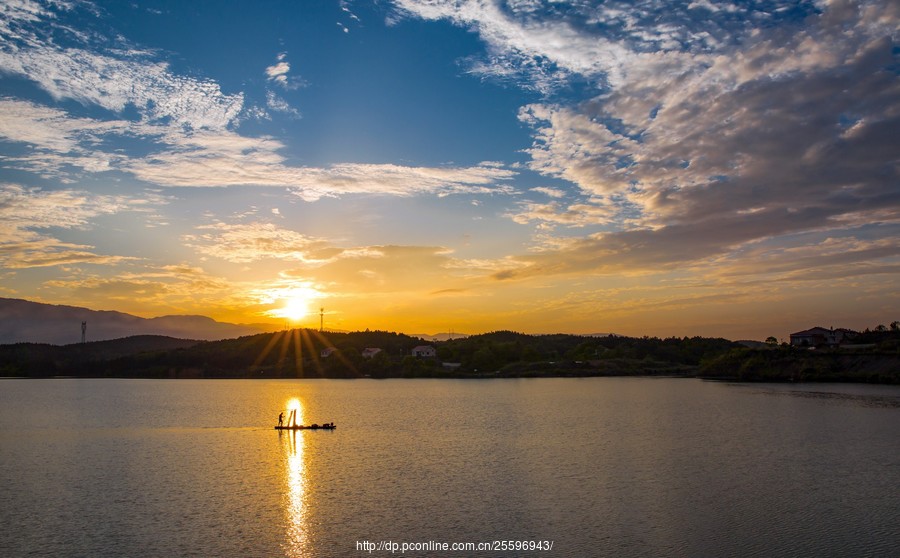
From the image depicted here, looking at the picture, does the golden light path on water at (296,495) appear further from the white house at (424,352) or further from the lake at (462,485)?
the white house at (424,352)

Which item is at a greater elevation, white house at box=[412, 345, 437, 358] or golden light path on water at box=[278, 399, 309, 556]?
white house at box=[412, 345, 437, 358]

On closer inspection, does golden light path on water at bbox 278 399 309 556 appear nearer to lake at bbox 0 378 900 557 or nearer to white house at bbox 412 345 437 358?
lake at bbox 0 378 900 557

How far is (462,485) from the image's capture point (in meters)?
33.8

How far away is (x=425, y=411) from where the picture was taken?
7462 centimetres

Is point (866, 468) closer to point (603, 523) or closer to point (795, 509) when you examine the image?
point (795, 509)

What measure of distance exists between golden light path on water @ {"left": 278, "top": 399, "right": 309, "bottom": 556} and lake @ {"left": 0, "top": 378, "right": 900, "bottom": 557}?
0.13 m

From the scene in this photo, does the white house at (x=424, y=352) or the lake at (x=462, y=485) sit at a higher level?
the white house at (x=424, y=352)

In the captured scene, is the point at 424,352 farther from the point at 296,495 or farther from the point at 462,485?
the point at 296,495

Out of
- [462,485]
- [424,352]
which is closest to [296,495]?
[462,485]

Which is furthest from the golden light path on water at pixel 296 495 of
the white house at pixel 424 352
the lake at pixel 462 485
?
the white house at pixel 424 352

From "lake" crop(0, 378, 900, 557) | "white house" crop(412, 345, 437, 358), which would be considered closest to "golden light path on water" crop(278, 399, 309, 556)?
"lake" crop(0, 378, 900, 557)

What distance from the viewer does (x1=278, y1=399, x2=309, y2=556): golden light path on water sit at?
24.6 m

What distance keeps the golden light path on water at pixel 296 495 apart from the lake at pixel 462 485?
130mm

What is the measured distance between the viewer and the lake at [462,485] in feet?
80.5
